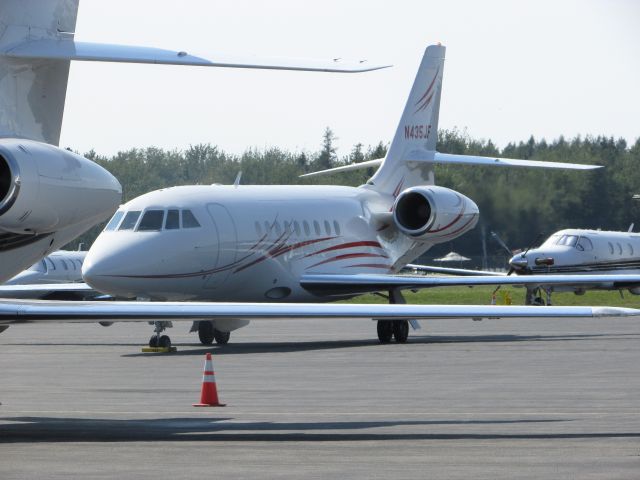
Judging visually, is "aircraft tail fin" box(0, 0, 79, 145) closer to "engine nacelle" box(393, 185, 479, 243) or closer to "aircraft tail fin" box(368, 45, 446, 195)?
"engine nacelle" box(393, 185, 479, 243)

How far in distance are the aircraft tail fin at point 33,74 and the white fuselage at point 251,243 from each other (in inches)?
480

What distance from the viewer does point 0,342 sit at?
30594mm

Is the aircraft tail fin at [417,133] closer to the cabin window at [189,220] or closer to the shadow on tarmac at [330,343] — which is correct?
the shadow on tarmac at [330,343]

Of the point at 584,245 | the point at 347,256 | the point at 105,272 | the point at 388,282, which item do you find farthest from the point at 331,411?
the point at 584,245

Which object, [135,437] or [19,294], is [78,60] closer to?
[135,437]

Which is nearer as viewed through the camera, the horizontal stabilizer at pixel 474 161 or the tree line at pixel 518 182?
the horizontal stabilizer at pixel 474 161

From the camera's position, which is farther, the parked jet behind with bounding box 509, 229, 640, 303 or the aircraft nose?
the parked jet behind with bounding box 509, 229, 640, 303

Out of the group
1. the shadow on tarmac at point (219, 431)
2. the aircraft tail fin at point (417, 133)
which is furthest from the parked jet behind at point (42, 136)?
the aircraft tail fin at point (417, 133)

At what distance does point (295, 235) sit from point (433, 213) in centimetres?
293

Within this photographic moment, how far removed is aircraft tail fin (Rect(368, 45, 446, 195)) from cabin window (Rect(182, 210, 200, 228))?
6.58 meters

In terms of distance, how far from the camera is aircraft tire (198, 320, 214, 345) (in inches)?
1060

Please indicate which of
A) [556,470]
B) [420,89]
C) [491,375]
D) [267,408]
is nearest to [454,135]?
[420,89]

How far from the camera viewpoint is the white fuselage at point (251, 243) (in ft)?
84.9

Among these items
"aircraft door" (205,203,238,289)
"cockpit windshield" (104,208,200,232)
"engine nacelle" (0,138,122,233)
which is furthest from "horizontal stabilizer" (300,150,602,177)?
"engine nacelle" (0,138,122,233)
